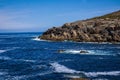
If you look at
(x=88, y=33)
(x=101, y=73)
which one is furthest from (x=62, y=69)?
(x=88, y=33)

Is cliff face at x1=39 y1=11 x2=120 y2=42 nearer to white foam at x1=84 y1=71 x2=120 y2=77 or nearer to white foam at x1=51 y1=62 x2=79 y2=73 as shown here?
white foam at x1=51 y1=62 x2=79 y2=73

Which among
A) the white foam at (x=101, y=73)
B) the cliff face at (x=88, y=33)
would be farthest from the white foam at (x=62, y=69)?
the cliff face at (x=88, y=33)

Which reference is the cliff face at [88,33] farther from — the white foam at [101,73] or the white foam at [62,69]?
the white foam at [101,73]

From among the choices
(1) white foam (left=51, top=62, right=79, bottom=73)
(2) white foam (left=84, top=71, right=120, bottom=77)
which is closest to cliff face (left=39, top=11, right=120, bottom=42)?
(1) white foam (left=51, top=62, right=79, bottom=73)

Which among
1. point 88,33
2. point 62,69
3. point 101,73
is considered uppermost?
point 88,33

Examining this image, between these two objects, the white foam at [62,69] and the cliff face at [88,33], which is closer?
the white foam at [62,69]

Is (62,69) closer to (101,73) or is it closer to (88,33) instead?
(101,73)

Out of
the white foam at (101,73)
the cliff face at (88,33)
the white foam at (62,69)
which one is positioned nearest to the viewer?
the white foam at (101,73)

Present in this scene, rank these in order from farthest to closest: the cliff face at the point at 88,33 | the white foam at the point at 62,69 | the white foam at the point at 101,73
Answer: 1. the cliff face at the point at 88,33
2. the white foam at the point at 62,69
3. the white foam at the point at 101,73

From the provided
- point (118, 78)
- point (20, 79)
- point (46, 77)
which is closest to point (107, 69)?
point (118, 78)

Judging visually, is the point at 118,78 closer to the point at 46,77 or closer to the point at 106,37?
the point at 46,77

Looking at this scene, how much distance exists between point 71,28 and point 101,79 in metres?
121

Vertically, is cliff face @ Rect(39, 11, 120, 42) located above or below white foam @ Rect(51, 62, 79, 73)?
above

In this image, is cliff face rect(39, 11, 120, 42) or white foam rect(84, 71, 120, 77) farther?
cliff face rect(39, 11, 120, 42)
